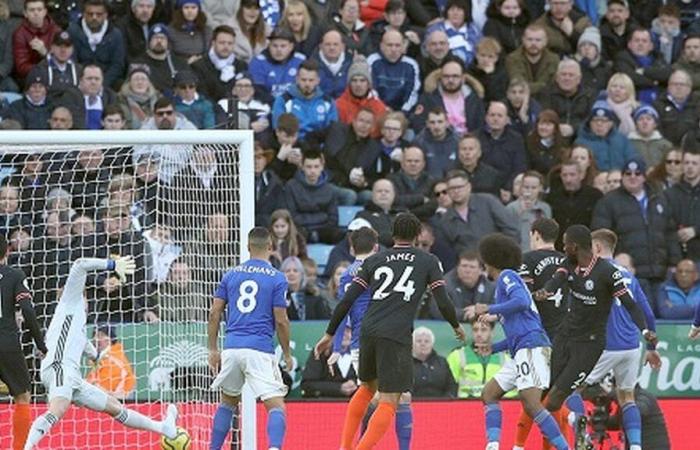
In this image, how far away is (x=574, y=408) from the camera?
17.8 metres

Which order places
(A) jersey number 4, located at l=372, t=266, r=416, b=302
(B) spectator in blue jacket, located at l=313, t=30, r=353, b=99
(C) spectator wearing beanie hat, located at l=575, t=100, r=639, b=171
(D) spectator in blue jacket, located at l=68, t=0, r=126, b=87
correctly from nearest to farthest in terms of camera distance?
(A) jersey number 4, located at l=372, t=266, r=416, b=302, (D) spectator in blue jacket, located at l=68, t=0, r=126, b=87, (B) spectator in blue jacket, located at l=313, t=30, r=353, b=99, (C) spectator wearing beanie hat, located at l=575, t=100, r=639, b=171

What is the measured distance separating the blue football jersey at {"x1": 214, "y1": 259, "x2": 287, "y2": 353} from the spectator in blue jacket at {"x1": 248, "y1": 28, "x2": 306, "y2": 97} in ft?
22.8

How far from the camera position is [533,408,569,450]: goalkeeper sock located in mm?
16578

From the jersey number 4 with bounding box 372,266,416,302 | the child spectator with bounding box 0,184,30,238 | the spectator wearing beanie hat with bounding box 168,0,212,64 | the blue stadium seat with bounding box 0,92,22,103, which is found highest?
the spectator wearing beanie hat with bounding box 168,0,212,64

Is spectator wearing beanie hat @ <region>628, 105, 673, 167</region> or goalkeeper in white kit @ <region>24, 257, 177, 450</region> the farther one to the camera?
spectator wearing beanie hat @ <region>628, 105, 673, 167</region>

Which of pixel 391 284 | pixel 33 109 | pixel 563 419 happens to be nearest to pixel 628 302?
pixel 563 419

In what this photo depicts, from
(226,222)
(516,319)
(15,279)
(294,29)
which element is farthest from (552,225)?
(294,29)

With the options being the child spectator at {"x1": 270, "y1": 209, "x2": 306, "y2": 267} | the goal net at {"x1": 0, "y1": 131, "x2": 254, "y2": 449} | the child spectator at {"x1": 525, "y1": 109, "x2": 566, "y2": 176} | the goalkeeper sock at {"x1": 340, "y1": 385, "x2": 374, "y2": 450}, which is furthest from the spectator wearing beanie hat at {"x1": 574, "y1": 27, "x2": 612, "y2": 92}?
the goalkeeper sock at {"x1": 340, "y1": 385, "x2": 374, "y2": 450}

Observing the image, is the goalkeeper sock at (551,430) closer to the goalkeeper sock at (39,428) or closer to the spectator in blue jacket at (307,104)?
the goalkeeper sock at (39,428)

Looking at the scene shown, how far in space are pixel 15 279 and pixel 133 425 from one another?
62.2 inches

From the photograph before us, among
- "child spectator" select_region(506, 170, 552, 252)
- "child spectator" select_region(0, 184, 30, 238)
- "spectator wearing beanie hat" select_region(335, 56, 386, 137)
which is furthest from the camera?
"spectator wearing beanie hat" select_region(335, 56, 386, 137)

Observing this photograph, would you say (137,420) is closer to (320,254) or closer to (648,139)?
(320,254)

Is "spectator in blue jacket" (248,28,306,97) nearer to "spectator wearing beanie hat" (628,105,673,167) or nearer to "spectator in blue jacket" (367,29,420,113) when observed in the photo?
"spectator in blue jacket" (367,29,420,113)

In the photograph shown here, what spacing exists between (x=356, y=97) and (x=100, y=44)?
9.68 feet
